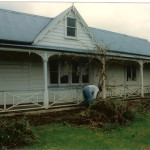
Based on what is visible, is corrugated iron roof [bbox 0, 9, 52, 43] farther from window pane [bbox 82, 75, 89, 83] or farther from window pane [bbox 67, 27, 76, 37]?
window pane [bbox 82, 75, 89, 83]

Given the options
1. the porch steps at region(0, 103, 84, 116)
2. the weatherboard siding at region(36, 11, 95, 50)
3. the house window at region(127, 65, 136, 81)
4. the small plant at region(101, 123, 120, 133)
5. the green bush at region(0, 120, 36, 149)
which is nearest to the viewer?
the green bush at region(0, 120, 36, 149)

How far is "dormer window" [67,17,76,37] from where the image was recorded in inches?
571

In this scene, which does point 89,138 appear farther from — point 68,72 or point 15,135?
point 68,72

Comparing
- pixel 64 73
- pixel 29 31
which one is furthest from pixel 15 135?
pixel 29 31

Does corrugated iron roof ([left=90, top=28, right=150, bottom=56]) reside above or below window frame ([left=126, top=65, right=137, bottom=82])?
above

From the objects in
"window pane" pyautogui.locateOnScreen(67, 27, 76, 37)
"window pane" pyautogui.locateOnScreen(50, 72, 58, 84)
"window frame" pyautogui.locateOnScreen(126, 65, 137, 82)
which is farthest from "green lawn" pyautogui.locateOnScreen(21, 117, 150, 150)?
"window frame" pyautogui.locateOnScreen(126, 65, 137, 82)

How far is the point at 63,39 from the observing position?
14.1 m

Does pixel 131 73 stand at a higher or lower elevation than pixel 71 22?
lower

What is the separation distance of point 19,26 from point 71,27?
3646 millimetres

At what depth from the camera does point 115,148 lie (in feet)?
19.1

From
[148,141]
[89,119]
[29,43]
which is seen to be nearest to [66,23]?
[29,43]

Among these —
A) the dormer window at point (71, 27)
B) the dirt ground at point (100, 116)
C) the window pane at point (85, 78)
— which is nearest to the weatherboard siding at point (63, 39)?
the dormer window at point (71, 27)

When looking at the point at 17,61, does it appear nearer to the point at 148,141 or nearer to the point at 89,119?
the point at 89,119

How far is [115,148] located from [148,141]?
4.54 ft
